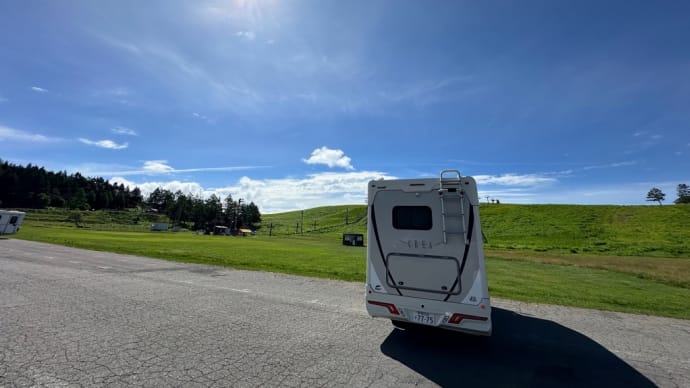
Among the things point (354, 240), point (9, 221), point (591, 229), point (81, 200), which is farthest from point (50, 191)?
point (591, 229)

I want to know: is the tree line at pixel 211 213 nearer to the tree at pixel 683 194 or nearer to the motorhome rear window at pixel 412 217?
the motorhome rear window at pixel 412 217

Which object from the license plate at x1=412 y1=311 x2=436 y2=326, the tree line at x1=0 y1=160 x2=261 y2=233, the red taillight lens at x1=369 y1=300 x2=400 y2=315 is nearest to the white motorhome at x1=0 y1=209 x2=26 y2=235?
the red taillight lens at x1=369 y1=300 x2=400 y2=315

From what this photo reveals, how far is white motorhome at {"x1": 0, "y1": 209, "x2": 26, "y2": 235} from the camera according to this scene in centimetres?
3419

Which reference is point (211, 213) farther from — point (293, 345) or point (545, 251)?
point (293, 345)

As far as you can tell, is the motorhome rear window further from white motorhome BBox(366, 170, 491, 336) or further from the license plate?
the license plate

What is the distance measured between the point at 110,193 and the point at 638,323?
18839cm

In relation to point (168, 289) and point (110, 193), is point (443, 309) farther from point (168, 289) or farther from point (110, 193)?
point (110, 193)

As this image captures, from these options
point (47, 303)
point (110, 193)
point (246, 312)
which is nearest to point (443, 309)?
point (246, 312)

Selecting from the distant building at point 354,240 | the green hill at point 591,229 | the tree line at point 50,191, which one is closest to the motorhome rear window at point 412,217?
the distant building at point 354,240

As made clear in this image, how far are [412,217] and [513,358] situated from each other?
3228mm

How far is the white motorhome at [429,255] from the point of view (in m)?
5.59

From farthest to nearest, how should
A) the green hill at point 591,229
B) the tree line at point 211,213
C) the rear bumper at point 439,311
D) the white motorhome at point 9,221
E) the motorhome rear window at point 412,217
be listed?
→ the tree line at point 211,213
the green hill at point 591,229
the white motorhome at point 9,221
the motorhome rear window at point 412,217
the rear bumper at point 439,311

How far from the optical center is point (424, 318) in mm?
5848

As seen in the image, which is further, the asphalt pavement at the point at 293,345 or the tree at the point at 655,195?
the tree at the point at 655,195
